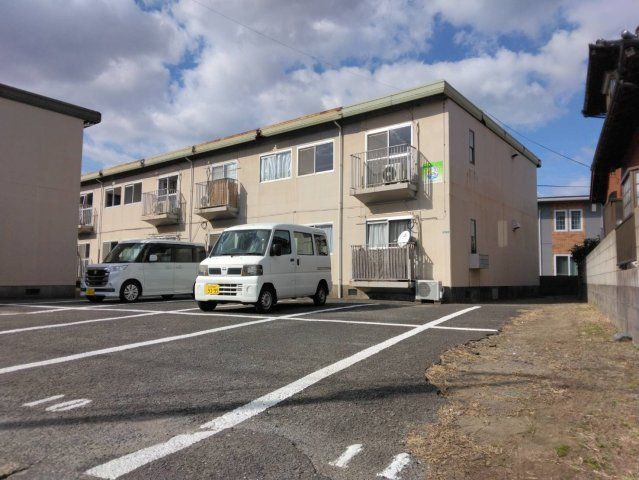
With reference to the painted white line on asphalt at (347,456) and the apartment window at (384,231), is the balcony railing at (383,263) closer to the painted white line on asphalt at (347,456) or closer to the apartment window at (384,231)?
the apartment window at (384,231)

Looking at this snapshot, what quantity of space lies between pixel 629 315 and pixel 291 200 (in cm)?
1367

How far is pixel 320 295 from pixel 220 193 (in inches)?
371

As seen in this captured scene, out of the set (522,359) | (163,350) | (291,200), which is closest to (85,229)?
(291,200)

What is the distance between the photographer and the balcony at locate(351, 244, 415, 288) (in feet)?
50.1

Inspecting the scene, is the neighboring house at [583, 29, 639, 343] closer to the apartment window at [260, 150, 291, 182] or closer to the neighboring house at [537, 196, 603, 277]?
the apartment window at [260, 150, 291, 182]

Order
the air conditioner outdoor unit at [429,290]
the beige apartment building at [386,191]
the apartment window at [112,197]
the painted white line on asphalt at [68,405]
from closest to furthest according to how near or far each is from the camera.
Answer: the painted white line on asphalt at [68,405]
the air conditioner outdoor unit at [429,290]
the beige apartment building at [386,191]
the apartment window at [112,197]

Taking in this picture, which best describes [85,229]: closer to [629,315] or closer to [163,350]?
[163,350]

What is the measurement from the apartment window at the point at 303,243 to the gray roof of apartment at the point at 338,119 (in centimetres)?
647

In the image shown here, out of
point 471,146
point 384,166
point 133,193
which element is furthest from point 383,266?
point 133,193

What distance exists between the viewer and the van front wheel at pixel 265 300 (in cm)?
1038

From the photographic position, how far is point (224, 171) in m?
21.6

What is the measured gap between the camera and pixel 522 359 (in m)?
5.84

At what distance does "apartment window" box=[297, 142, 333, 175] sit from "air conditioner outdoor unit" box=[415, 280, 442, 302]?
5.77 meters

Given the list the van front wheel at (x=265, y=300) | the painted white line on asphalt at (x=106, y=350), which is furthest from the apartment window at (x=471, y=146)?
the painted white line on asphalt at (x=106, y=350)
